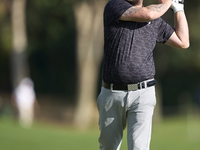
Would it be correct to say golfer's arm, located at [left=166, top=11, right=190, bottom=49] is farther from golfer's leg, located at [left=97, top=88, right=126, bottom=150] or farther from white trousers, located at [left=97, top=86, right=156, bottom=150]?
golfer's leg, located at [left=97, top=88, right=126, bottom=150]

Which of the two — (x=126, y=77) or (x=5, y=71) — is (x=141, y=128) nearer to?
(x=126, y=77)

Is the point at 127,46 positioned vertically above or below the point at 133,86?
above

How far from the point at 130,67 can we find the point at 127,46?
0.23 metres

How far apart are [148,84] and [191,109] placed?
82.3 feet

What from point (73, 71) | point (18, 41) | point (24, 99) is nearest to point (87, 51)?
point (24, 99)

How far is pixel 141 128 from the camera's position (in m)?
4.91

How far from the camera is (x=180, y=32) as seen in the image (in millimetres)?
5219

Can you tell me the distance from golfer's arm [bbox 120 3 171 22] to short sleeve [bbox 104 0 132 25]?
6 cm

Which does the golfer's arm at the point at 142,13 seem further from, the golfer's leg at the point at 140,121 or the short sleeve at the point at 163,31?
the golfer's leg at the point at 140,121

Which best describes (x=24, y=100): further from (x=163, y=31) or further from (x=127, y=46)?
(x=127, y=46)

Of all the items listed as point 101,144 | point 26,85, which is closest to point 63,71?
point 26,85

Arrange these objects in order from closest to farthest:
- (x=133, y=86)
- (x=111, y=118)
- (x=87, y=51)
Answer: (x=133, y=86) < (x=111, y=118) < (x=87, y=51)

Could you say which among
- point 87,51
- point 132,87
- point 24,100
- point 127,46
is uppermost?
point 127,46

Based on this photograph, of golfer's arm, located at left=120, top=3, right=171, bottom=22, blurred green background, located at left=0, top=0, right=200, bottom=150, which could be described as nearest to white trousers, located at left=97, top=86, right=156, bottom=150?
golfer's arm, located at left=120, top=3, right=171, bottom=22
